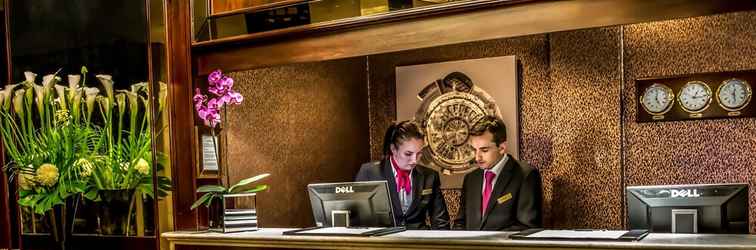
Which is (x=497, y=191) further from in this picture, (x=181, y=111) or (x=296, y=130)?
(x=181, y=111)

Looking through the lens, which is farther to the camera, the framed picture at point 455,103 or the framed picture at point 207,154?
the framed picture at point 455,103

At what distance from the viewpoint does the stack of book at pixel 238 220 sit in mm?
4230

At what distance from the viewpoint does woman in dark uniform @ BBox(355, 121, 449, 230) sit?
206 inches

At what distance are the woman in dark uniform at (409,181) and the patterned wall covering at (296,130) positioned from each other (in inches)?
19.8

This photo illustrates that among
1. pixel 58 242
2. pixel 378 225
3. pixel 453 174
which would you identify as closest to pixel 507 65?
pixel 453 174

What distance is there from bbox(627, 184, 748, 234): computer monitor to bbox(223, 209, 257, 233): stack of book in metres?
1.83

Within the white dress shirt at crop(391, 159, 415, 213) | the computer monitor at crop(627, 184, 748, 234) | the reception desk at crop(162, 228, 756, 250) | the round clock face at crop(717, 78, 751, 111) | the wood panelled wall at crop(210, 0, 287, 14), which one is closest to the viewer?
the reception desk at crop(162, 228, 756, 250)

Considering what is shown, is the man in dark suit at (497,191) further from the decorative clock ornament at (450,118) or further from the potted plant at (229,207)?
the potted plant at (229,207)

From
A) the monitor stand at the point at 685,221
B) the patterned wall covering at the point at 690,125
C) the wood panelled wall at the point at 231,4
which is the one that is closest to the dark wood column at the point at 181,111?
Result: the wood panelled wall at the point at 231,4

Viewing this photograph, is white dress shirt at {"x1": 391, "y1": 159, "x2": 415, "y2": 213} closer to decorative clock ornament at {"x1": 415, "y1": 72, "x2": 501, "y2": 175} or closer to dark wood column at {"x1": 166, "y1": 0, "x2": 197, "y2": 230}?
decorative clock ornament at {"x1": 415, "y1": 72, "x2": 501, "y2": 175}

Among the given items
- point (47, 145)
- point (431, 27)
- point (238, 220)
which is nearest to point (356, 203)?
point (238, 220)

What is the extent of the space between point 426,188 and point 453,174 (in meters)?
0.92

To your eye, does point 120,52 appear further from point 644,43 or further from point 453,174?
point 644,43

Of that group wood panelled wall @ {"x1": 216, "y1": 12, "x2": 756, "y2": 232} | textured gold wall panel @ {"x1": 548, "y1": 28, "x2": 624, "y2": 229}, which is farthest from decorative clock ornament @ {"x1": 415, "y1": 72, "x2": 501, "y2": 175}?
textured gold wall panel @ {"x1": 548, "y1": 28, "x2": 624, "y2": 229}
